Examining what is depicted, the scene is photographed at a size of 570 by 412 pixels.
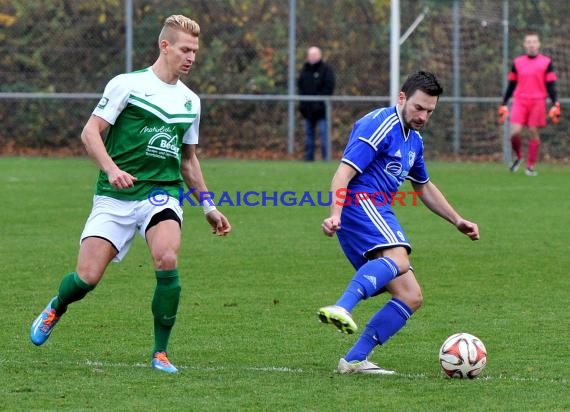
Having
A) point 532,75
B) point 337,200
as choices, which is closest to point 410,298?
point 337,200

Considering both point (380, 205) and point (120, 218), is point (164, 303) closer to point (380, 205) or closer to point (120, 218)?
point (120, 218)

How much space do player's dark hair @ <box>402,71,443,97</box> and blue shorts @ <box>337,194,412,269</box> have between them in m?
0.64

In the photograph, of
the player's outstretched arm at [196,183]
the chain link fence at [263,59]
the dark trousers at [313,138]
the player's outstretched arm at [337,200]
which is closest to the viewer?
the player's outstretched arm at [337,200]

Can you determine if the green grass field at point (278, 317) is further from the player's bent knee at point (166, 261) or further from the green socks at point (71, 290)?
the player's bent knee at point (166, 261)

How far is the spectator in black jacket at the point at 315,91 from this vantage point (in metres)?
22.0

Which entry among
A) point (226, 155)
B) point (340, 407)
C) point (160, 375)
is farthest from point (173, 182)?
point (226, 155)

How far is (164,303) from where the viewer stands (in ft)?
20.9

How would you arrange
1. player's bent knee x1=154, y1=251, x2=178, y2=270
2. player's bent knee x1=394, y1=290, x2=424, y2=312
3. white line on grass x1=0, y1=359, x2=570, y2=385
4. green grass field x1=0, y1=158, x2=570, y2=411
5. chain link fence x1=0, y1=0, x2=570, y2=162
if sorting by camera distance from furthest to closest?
chain link fence x1=0, y1=0, x2=570, y2=162 → player's bent knee x1=394, y1=290, x2=424, y2=312 → player's bent knee x1=154, y1=251, x2=178, y2=270 → white line on grass x1=0, y1=359, x2=570, y2=385 → green grass field x1=0, y1=158, x2=570, y2=411

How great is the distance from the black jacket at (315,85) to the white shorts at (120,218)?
15.8 metres

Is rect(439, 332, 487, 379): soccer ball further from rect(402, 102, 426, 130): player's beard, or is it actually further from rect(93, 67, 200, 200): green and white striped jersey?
rect(93, 67, 200, 200): green and white striped jersey

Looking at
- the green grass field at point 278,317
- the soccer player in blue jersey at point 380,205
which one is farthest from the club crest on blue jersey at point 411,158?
the green grass field at point 278,317

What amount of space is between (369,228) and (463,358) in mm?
831

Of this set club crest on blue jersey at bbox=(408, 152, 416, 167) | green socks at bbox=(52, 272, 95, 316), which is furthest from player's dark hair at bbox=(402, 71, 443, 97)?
green socks at bbox=(52, 272, 95, 316)

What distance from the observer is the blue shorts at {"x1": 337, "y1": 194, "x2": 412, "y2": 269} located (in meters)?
6.33
